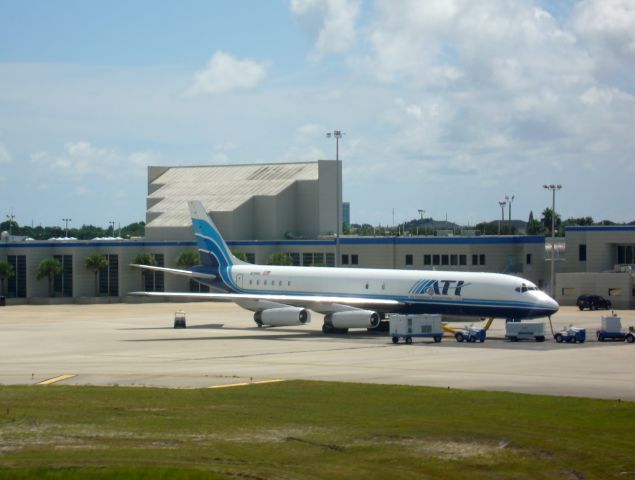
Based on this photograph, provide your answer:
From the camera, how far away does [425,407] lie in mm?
32938

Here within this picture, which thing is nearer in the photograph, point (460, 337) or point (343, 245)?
point (460, 337)

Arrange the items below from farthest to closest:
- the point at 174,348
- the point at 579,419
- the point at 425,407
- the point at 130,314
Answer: the point at 130,314
the point at 174,348
the point at 425,407
the point at 579,419

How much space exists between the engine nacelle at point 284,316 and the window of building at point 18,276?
56.9 m

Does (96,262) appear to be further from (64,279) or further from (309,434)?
(309,434)

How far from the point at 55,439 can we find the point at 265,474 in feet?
22.8

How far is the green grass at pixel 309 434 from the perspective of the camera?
77.6 ft

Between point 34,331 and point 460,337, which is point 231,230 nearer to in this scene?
point 34,331

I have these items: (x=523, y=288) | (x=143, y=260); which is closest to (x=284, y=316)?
(x=523, y=288)

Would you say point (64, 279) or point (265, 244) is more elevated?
point (265, 244)

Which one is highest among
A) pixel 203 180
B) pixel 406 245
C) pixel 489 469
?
pixel 203 180

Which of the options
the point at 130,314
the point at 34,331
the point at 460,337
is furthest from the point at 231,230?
the point at 460,337

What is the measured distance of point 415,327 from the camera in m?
Result: 58.6

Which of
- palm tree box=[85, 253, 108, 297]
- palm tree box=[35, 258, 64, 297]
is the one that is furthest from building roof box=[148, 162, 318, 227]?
palm tree box=[35, 258, 64, 297]

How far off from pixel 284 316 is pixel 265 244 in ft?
171
